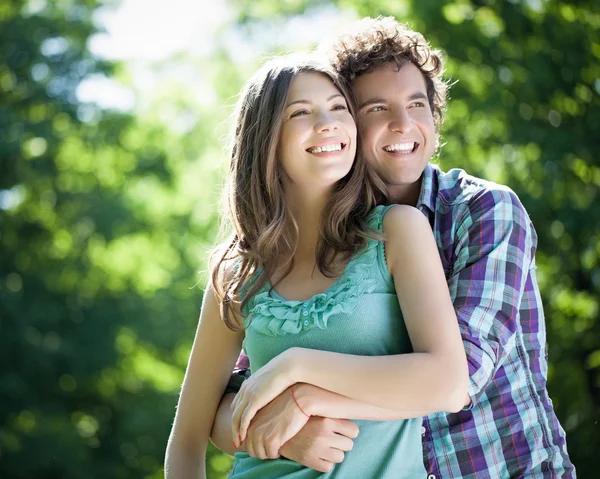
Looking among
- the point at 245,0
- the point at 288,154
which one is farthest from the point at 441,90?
the point at 245,0

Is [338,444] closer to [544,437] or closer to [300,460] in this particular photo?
[300,460]

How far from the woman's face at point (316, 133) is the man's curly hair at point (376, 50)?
0.51 m

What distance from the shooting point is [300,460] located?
246cm

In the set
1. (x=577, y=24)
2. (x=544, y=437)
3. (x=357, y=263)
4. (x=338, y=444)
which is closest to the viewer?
Result: (x=338, y=444)

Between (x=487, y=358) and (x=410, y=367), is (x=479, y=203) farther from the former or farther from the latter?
(x=410, y=367)

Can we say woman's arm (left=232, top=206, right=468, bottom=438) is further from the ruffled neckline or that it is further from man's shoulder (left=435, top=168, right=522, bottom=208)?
man's shoulder (left=435, top=168, right=522, bottom=208)

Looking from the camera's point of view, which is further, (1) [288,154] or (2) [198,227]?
(2) [198,227]

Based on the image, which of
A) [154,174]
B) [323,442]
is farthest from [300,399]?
[154,174]

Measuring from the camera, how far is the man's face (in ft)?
10.6

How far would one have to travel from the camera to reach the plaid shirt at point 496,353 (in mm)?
2611

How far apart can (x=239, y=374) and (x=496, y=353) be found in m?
0.87

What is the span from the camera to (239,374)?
3008mm

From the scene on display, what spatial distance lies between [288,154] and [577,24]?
663 cm

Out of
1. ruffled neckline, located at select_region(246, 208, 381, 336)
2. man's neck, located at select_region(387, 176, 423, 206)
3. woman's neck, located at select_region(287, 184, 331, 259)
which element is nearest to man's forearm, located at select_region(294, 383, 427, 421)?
ruffled neckline, located at select_region(246, 208, 381, 336)
